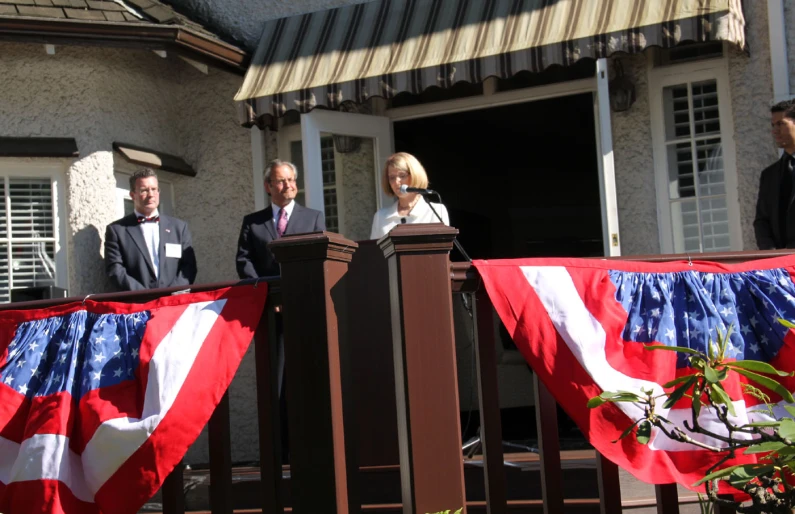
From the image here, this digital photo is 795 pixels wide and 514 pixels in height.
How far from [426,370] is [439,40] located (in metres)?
4.06

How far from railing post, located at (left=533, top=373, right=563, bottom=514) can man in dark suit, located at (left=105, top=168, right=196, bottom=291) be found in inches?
138

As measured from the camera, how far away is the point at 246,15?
8109 millimetres

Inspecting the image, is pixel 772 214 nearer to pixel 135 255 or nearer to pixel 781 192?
pixel 781 192

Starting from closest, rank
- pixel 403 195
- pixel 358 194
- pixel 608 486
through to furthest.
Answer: pixel 608 486, pixel 403 195, pixel 358 194

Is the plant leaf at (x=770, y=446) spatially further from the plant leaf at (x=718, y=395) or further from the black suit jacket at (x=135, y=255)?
the black suit jacket at (x=135, y=255)

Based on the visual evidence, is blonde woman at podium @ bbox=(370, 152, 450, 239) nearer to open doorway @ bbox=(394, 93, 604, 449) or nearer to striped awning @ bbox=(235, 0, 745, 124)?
striped awning @ bbox=(235, 0, 745, 124)

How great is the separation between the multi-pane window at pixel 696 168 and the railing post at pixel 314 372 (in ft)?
12.9

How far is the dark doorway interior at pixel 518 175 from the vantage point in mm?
10961

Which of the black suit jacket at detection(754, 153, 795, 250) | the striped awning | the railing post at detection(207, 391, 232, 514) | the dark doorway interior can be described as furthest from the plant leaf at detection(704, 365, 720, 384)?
the dark doorway interior

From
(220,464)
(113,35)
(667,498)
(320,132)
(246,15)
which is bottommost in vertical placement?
(667,498)

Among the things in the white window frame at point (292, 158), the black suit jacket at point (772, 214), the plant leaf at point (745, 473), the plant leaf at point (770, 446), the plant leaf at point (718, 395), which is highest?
the white window frame at point (292, 158)

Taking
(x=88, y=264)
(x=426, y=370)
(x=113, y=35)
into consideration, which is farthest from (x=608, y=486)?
(x=113, y=35)

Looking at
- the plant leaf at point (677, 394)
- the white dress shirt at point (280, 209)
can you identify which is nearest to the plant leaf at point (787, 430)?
the plant leaf at point (677, 394)

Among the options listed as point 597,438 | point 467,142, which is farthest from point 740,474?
point 467,142
